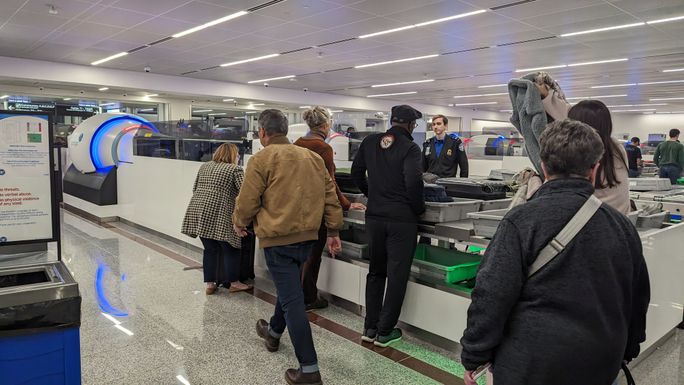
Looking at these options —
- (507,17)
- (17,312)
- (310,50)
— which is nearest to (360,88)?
(310,50)

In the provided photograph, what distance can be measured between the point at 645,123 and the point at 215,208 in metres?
26.4

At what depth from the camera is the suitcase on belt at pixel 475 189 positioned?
3184 mm

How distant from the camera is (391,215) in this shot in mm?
2854

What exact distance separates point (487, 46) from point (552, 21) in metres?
1.88

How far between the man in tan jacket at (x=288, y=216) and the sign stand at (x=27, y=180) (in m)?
0.88

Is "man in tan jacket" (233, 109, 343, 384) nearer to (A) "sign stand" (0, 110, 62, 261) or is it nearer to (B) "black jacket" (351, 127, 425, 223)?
(B) "black jacket" (351, 127, 425, 223)

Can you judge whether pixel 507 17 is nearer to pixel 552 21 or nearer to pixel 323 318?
pixel 552 21

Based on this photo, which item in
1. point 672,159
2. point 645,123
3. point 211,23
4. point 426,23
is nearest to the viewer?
point 426,23

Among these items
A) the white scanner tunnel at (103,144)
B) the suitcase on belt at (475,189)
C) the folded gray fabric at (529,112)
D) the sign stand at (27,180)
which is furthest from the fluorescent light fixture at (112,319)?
the white scanner tunnel at (103,144)

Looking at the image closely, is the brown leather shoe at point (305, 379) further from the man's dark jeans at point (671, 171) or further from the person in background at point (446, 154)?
the man's dark jeans at point (671, 171)

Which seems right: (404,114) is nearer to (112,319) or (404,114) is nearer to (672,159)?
(112,319)

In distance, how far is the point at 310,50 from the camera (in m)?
9.44

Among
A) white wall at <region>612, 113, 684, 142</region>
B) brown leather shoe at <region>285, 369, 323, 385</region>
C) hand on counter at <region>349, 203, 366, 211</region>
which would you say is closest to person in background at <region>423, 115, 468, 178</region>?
hand on counter at <region>349, 203, 366, 211</region>

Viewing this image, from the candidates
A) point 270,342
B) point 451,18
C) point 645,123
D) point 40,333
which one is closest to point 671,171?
point 451,18
